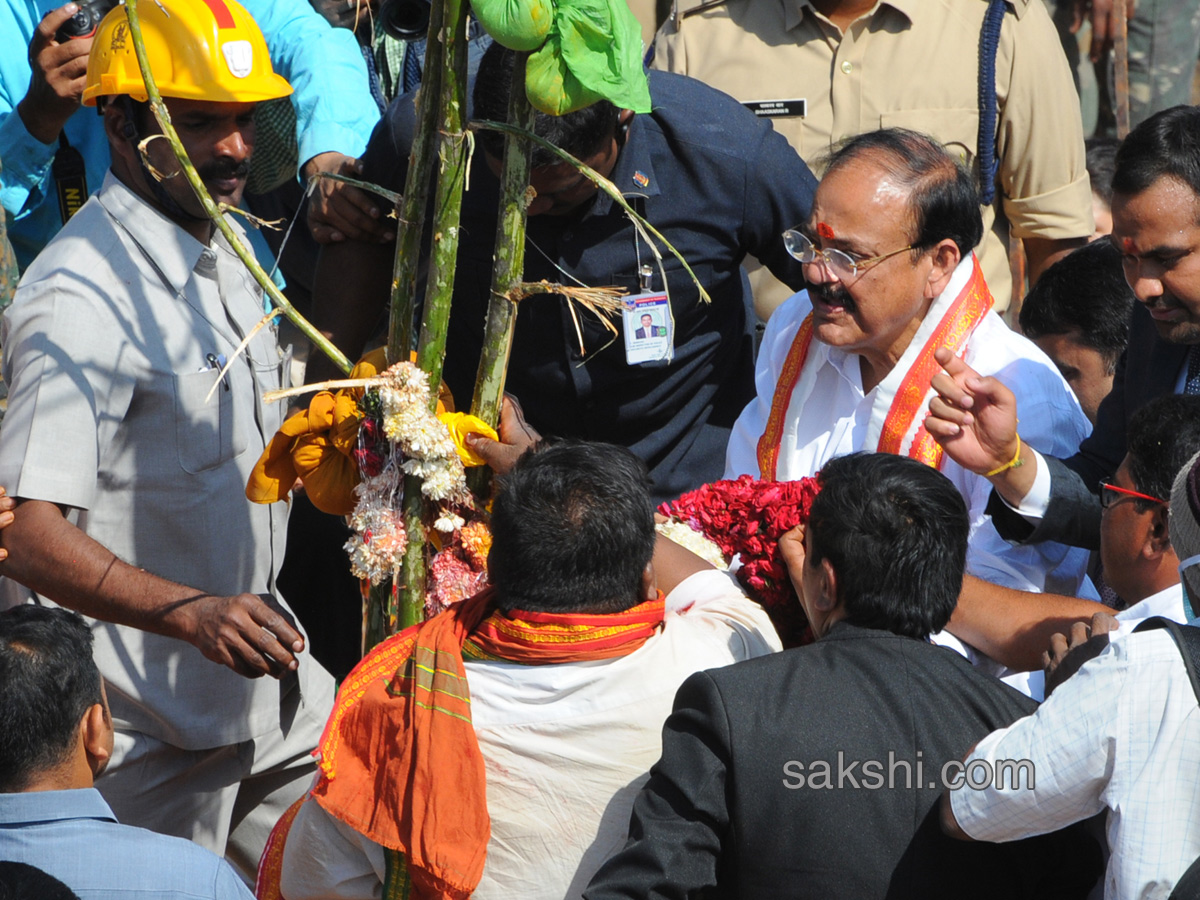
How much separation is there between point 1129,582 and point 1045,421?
65 centimetres

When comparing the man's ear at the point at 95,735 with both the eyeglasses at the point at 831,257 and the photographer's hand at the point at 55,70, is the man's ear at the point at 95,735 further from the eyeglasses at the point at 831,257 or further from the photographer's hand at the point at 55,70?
the photographer's hand at the point at 55,70

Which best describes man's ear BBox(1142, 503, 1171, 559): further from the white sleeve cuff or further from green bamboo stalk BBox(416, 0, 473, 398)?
green bamboo stalk BBox(416, 0, 473, 398)

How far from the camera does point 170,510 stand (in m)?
3.01

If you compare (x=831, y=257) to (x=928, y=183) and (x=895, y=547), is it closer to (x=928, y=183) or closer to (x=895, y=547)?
(x=928, y=183)

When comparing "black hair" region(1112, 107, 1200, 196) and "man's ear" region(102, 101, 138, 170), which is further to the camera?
"man's ear" region(102, 101, 138, 170)

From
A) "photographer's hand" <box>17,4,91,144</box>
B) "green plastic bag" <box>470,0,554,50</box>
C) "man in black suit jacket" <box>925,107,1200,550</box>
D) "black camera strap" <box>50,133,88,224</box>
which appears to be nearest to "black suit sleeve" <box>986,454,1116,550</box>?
"man in black suit jacket" <box>925,107,1200,550</box>

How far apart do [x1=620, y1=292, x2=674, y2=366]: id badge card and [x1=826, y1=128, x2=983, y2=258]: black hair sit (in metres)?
0.55

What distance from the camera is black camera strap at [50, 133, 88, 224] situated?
3908mm

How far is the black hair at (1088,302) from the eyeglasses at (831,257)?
39.3 inches

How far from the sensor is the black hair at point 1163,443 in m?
2.28

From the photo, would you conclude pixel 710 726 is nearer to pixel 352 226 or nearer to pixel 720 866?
pixel 720 866

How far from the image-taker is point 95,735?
7.47 feet

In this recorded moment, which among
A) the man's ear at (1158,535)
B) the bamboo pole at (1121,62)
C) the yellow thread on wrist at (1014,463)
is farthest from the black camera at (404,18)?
the bamboo pole at (1121,62)

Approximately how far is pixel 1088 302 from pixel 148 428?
2.54 metres
